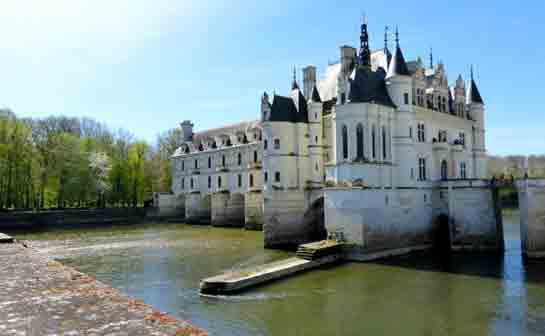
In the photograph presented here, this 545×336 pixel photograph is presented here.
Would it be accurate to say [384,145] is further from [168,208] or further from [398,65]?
[168,208]

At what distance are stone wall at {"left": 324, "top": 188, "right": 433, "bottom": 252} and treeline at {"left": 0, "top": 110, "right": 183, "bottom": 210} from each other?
38115 millimetres

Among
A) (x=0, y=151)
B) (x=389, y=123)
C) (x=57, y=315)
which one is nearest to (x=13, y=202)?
(x=0, y=151)

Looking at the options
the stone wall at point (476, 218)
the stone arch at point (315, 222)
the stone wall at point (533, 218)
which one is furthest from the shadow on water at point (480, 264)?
the stone arch at point (315, 222)

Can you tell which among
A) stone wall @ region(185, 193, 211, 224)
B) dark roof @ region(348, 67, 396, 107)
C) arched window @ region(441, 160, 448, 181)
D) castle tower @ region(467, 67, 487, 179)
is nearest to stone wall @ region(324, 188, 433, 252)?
arched window @ region(441, 160, 448, 181)

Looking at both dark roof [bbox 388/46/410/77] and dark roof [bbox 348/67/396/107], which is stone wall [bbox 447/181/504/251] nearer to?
dark roof [bbox 348/67/396/107]

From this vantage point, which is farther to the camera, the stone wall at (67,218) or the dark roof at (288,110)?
the stone wall at (67,218)

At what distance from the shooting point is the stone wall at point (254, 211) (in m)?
40.1

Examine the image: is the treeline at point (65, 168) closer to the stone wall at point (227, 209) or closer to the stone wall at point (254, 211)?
the stone wall at point (227, 209)

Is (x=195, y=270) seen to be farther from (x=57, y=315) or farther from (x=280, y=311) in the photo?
(x=57, y=315)

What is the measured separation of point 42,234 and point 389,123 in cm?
Result: 3354

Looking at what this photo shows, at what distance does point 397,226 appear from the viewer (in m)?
26.5

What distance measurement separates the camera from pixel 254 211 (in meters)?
40.8

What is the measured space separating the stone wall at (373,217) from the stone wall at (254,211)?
589 inches

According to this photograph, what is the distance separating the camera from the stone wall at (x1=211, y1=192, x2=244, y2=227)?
46.9m
